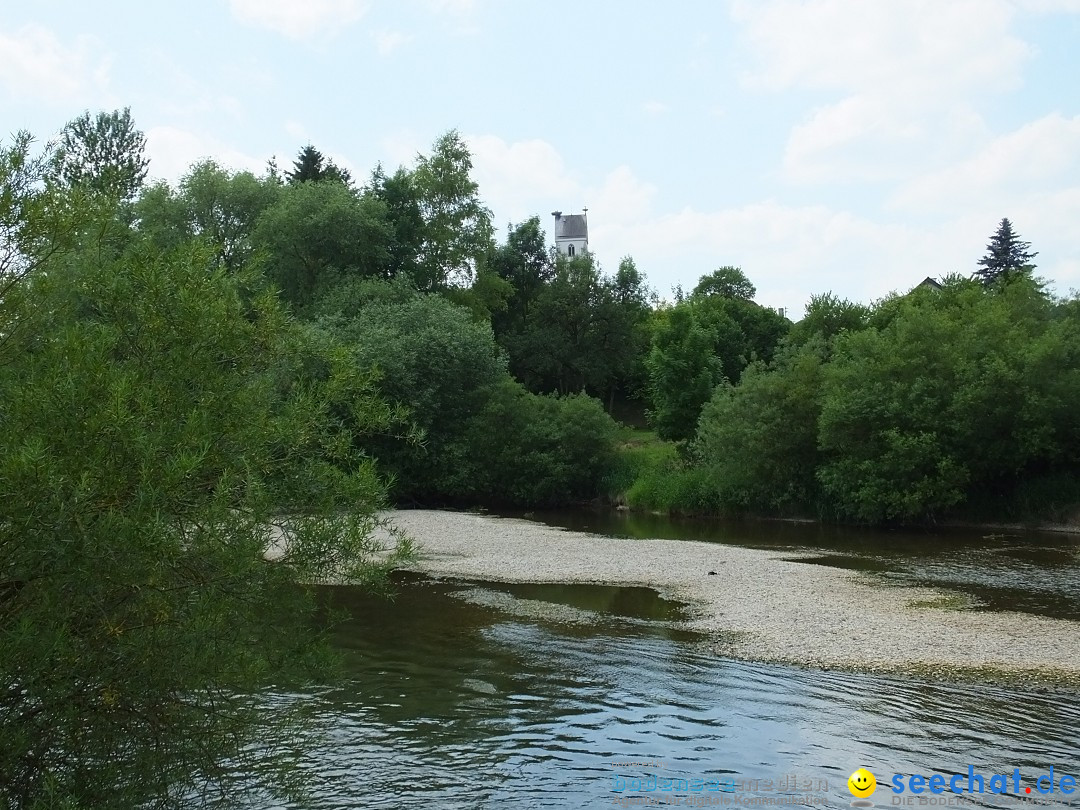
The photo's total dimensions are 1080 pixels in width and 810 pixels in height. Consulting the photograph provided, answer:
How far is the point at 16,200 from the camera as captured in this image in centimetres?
829

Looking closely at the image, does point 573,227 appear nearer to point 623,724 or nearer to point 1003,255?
point 1003,255

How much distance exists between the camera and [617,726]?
13500 mm

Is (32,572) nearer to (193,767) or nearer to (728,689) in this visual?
(193,767)

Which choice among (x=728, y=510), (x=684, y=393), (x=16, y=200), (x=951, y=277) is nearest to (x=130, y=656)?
(x=16, y=200)

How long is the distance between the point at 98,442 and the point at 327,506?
7.34 ft

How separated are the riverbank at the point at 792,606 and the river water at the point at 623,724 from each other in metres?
0.98

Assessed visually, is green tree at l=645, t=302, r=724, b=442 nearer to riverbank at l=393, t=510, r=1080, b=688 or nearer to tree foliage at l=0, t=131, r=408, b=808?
riverbank at l=393, t=510, r=1080, b=688

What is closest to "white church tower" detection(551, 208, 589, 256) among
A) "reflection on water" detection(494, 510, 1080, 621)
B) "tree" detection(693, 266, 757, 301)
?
"tree" detection(693, 266, 757, 301)

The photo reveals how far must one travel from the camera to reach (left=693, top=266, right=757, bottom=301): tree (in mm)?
105938

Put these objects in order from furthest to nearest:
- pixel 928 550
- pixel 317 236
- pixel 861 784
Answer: pixel 317 236 → pixel 928 550 → pixel 861 784

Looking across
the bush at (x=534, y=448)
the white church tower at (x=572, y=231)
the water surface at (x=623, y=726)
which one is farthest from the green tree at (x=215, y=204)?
the white church tower at (x=572, y=231)

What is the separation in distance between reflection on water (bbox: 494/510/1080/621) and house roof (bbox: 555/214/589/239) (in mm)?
102160

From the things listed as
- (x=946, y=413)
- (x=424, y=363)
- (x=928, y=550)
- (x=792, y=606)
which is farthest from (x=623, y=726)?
(x=424, y=363)

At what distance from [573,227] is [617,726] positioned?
13875 centimetres
